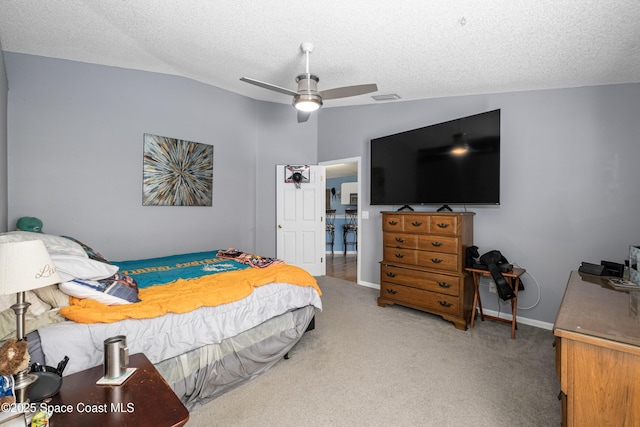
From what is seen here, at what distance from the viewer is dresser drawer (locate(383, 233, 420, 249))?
335 centimetres

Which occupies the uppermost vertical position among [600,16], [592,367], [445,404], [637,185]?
[600,16]

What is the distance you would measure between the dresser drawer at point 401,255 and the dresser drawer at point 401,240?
49mm

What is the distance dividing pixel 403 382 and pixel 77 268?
2.21 m

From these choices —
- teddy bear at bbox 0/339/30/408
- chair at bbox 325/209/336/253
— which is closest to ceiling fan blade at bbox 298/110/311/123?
teddy bear at bbox 0/339/30/408

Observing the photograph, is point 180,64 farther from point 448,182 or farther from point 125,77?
point 448,182

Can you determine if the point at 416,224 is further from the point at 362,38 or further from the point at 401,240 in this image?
the point at 362,38

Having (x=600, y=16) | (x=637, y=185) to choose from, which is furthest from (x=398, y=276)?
(x=600, y=16)

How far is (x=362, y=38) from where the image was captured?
2.45 meters

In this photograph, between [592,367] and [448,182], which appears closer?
[592,367]

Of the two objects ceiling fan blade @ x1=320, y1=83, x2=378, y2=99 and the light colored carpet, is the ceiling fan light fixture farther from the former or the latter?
the light colored carpet

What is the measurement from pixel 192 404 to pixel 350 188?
23.4 feet

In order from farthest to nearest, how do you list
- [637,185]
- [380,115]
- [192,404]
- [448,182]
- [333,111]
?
[333,111]
[380,115]
[448,182]
[637,185]
[192,404]

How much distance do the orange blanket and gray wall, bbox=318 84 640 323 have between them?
2.37 meters

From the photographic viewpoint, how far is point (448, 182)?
3.36 m
